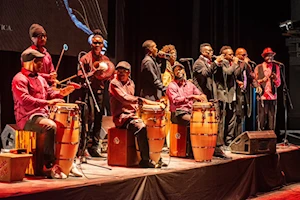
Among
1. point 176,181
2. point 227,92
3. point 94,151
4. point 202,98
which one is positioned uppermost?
point 227,92

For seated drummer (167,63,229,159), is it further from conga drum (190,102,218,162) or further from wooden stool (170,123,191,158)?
conga drum (190,102,218,162)

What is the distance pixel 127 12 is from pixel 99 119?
8.04 feet

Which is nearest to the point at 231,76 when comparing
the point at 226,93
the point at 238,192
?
the point at 226,93

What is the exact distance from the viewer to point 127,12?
7527mm

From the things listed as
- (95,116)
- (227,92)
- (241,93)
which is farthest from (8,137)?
(241,93)

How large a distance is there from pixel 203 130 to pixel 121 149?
1.05 metres

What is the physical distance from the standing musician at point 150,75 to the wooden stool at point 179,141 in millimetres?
501

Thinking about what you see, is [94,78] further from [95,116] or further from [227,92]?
[227,92]

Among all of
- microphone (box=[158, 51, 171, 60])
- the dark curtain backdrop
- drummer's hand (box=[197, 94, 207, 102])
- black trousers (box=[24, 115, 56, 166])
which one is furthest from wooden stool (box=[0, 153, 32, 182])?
microphone (box=[158, 51, 171, 60])

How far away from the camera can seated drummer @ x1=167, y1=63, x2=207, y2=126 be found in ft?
19.5

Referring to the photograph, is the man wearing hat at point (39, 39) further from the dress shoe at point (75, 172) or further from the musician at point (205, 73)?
the musician at point (205, 73)

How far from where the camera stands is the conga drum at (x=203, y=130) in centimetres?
570

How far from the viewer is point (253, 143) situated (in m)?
6.64

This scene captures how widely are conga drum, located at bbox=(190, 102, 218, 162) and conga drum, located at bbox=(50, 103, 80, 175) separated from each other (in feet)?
5.87
